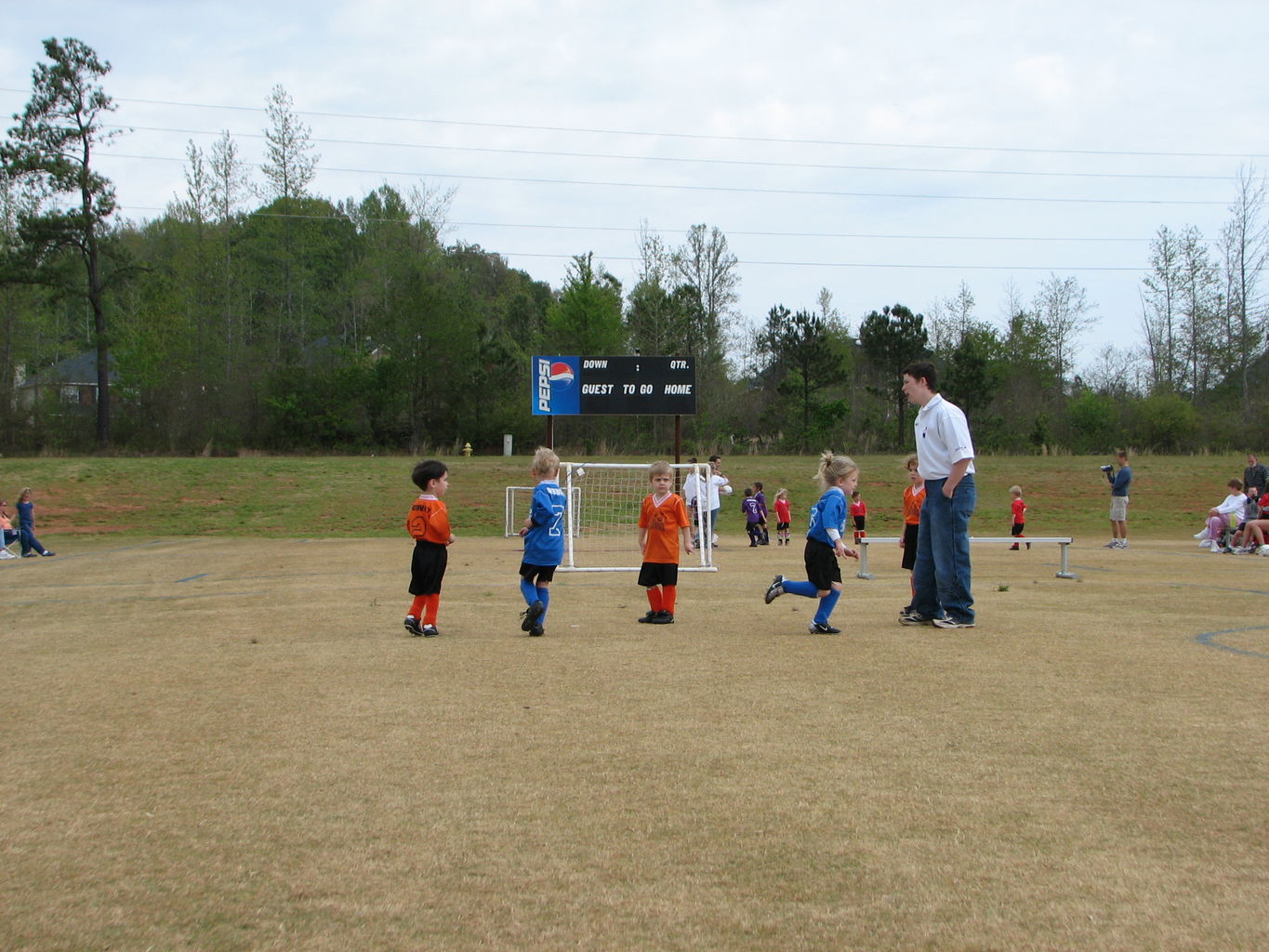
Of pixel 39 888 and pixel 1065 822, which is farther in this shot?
pixel 1065 822

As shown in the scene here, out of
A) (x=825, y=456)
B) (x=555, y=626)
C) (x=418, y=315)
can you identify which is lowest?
(x=555, y=626)

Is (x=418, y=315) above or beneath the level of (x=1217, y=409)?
above

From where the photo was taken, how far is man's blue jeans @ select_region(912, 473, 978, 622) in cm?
900

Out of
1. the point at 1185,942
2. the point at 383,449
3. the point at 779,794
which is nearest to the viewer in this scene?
the point at 1185,942

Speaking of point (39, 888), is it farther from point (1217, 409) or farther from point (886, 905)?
point (1217, 409)

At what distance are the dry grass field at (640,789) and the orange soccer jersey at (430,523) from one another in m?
0.85

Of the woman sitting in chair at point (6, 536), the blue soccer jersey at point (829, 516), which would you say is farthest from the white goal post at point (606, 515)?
the woman sitting in chair at point (6, 536)

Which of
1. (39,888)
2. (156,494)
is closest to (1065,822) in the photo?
(39,888)

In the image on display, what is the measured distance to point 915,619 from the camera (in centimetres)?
946

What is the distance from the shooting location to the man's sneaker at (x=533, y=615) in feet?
29.7

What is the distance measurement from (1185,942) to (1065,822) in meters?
0.99

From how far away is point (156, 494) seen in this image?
108 ft

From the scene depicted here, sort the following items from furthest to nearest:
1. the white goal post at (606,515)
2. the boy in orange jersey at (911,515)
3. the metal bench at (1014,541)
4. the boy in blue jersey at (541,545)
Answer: the white goal post at (606,515) → the metal bench at (1014,541) → the boy in orange jersey at (911,515) → the boy in blue jersey at (541,545)

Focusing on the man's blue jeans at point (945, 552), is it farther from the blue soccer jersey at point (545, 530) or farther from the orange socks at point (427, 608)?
the orange socks at point (427, 608)
